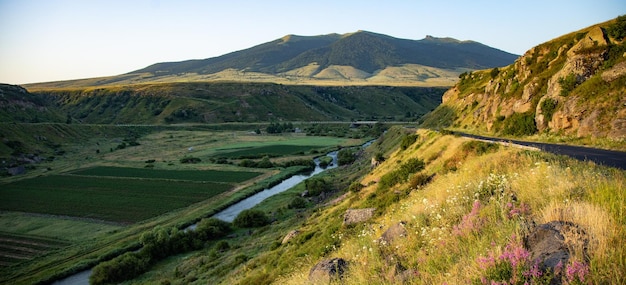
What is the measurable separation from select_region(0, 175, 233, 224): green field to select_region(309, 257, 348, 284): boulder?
1916 inches

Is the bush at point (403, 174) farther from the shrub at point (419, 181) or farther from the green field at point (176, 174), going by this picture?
the green field at point (176, 174)

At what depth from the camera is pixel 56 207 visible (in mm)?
58938

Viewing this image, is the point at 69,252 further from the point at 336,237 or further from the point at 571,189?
the point at 571,189

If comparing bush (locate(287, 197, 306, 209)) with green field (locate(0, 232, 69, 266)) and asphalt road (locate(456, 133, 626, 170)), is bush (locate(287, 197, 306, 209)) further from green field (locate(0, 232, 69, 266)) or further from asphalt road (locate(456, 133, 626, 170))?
asphalt road (locate(456, 133, 626, 170))

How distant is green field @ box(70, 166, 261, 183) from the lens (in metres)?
78.2

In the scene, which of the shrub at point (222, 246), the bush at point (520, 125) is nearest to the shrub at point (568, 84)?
the bush at point (520, 125)

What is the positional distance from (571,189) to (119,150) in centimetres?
12867

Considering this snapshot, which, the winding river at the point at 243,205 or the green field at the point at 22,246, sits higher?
the green field at the point at 22,246

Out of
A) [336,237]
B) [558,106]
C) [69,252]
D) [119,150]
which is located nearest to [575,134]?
[558,106]

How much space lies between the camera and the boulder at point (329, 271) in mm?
10305

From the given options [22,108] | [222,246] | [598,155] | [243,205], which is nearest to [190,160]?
[243,205]

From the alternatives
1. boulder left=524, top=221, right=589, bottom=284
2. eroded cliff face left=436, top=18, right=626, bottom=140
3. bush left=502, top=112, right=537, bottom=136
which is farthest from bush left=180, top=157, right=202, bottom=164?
boulder left=524, top=221, right=589, bottom=284

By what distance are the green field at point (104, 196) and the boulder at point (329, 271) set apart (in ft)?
160

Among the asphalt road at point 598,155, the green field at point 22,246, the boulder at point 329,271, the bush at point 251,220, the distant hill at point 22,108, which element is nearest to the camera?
the boulder at point 329,271
